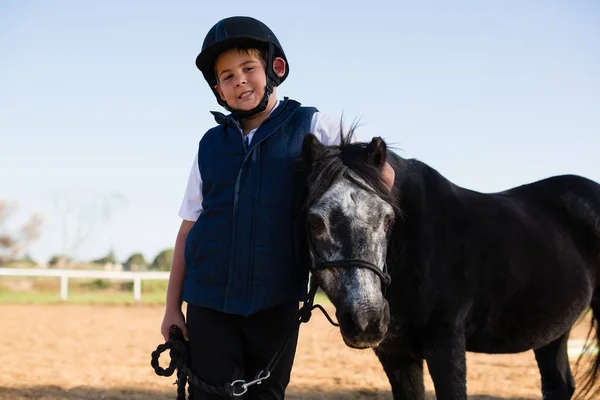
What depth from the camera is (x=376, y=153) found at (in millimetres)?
2471

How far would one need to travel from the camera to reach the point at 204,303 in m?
2.35

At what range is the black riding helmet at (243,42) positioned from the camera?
8.04 feet

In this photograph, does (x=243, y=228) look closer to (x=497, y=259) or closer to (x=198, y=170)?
(x=198, y=170)

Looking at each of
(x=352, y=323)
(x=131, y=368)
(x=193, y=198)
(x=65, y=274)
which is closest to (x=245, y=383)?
(x=352, y=323)

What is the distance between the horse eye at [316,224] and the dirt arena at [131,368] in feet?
4.37

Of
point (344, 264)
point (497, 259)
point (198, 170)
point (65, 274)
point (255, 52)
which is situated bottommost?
point (65, 274)

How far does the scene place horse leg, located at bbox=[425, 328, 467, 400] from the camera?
307 cm

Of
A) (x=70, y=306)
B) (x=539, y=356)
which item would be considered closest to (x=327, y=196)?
(x=539, y=356)

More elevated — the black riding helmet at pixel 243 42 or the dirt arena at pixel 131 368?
the black riding helmet at pixel 243 42

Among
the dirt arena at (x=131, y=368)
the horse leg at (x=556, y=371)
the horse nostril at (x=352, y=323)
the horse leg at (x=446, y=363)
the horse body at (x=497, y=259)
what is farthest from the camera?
the dirt arena at (x=131, y=368)

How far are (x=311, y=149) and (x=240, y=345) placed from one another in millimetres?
806

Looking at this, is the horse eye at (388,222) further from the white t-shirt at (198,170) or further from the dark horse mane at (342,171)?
the white t-shirt at (198,170)

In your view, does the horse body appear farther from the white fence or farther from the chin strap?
the white fence

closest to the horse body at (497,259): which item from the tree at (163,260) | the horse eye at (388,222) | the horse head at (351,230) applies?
the horse eye at (388,222)
